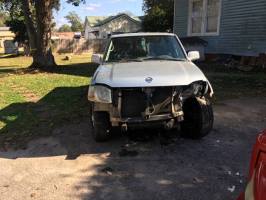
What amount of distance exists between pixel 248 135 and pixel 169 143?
136cm

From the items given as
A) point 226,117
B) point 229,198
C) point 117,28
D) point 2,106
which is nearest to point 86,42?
point 117,28

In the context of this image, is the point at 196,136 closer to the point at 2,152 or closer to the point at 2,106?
the point at 2,152

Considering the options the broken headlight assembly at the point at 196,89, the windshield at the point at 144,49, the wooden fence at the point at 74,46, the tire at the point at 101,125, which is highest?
the windshield at the point at 144,49

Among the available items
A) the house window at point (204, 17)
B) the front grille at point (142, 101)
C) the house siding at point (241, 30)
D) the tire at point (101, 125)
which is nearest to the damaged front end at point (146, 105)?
the front grille at point (142, 101)

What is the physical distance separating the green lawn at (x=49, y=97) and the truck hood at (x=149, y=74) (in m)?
1.81

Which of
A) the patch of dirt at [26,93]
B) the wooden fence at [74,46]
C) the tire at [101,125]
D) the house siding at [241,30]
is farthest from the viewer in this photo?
the wooden fence at [74,46]

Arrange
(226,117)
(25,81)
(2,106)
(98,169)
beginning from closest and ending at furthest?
(98,169) → (226,117) → (2,106) → (25,81)

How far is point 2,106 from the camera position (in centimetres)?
871

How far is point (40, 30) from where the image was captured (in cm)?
1697

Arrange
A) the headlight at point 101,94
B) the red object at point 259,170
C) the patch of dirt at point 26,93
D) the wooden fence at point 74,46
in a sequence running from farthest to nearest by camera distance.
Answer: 1. the wooden fence at point 74,46
2. the patch of dirt at point 26,93
3. the headlight at point 101,94
4. the red object at point 259,170

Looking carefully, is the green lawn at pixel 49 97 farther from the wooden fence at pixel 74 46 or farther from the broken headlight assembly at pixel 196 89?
the wooden fence at pixel 74 46

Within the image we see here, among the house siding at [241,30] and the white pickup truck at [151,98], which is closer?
the white pickup truck at [151,98]

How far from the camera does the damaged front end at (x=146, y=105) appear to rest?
5.09 meters

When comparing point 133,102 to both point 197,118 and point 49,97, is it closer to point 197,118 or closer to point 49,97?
point 197,118
